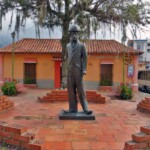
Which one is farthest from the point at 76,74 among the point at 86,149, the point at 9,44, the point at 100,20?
the point at 9,44

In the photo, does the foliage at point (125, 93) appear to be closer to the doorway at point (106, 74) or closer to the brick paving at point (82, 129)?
the brick paving at point (82, 129)

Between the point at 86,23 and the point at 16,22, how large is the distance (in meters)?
2.95

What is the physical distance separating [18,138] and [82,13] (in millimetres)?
6740

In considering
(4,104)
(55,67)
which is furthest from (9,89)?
(55,67)

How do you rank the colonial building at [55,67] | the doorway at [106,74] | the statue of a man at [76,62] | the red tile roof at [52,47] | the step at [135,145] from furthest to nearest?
the doorway at [106,74] < the colonial building at [55,67] < the red tile roof at [52,47] < the statue of a man at [76,62] < the step at [135,145]

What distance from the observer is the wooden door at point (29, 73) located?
15531mm

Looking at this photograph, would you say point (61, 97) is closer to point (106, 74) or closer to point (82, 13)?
point (82, 13)

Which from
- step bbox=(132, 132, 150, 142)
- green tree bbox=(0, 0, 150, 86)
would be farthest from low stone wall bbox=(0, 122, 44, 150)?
green tree bbox=(0, 0, 150, 86)

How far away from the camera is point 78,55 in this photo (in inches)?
193

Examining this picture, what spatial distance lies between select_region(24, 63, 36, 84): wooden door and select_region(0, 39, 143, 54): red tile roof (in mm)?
1073

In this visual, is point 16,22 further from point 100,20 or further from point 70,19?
point 100,20

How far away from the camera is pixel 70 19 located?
31.2 ft

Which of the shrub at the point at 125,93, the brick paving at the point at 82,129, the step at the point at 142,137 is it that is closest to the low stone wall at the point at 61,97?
the brick paving at the point at 82,129

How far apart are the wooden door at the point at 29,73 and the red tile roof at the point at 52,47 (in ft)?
3.52
